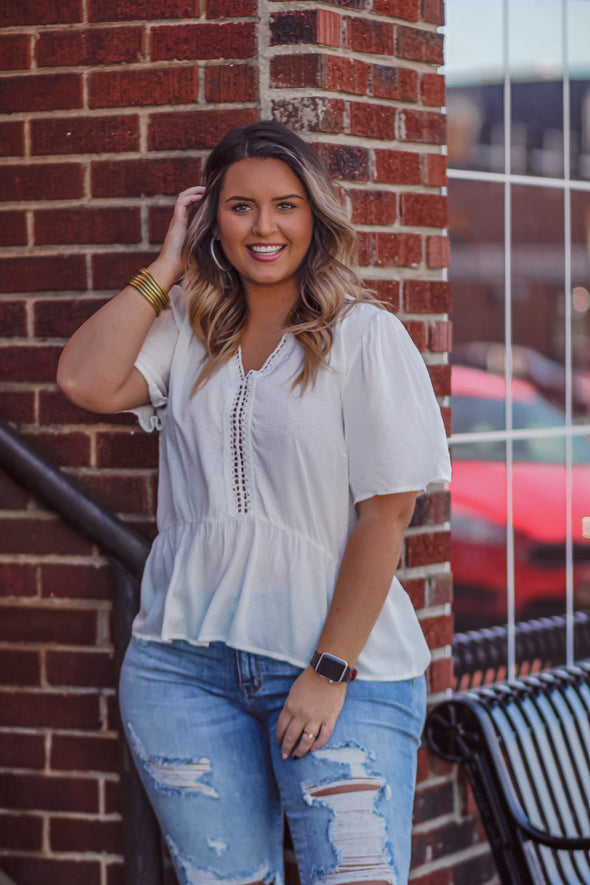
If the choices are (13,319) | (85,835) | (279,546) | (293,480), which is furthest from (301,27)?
(85,835)

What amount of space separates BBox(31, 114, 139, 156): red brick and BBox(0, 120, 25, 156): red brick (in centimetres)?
3

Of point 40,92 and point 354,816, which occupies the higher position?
point 40,92

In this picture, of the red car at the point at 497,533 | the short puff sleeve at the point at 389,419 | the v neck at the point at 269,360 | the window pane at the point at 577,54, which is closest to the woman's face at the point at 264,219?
the v neck at the point at 269,360

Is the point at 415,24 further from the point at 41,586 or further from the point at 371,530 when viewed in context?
the point at 41,586

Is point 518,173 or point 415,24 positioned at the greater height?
point 415,24

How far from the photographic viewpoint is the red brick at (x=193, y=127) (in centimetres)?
243

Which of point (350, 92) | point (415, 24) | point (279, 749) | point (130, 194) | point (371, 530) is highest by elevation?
point (415, 24)

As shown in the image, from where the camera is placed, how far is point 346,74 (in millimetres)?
2449

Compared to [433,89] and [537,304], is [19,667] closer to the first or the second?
[433,89]

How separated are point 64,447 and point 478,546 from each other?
280 centimetres

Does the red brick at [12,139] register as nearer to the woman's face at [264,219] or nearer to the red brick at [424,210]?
the woman's face at [264,219]

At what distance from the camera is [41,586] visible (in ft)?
8.58

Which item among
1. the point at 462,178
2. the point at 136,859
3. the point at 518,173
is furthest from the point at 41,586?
the point at 518,173

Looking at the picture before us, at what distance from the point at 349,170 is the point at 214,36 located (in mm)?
449
